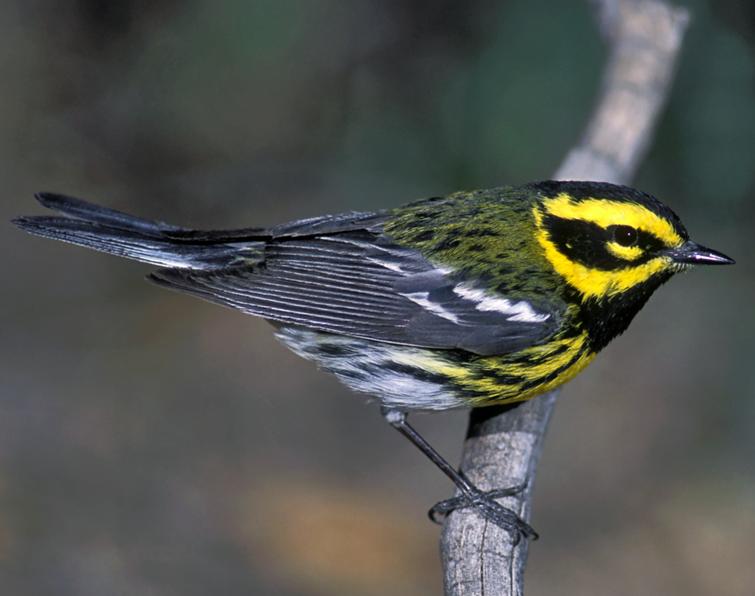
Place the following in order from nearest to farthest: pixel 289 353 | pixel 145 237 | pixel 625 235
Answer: pixel 625 235 < pixel 145 237 < pixel 289 353

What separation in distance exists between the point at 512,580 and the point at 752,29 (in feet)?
17.2

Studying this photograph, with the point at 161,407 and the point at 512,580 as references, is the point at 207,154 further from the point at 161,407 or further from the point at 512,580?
the point at 512,580

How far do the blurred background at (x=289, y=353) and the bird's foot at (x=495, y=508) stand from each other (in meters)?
→ 2.11

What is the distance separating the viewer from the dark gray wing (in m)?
4.11

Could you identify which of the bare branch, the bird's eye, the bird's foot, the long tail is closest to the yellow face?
the bird's eye

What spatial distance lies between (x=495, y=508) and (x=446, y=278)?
0.86 m

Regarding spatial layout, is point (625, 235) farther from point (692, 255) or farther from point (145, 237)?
point (145, 237)

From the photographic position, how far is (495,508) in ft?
13.2

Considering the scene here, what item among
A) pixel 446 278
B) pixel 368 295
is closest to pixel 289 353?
pixel 368 295

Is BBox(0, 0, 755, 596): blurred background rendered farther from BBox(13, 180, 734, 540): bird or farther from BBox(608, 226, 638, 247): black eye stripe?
BBox(608, 226, 638, 247): black eye stripe

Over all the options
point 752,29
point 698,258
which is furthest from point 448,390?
point 752,29

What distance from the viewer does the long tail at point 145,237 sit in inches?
174

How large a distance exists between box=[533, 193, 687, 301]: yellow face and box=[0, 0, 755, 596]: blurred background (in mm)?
2517

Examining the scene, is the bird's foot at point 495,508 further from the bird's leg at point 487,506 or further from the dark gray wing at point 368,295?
the dark gray wing at point 368,295
